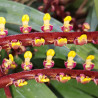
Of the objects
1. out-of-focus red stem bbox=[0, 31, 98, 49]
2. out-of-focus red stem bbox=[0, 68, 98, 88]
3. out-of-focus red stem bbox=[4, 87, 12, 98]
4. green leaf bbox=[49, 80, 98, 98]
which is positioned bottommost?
green leaf bbox=[49, 80, 98, 98]

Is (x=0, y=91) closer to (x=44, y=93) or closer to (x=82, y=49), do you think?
(x=44, y=93)

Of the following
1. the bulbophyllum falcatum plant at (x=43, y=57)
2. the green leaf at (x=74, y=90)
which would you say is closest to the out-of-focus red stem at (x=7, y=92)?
the bulbophyllum falcatum plant at (x=43, y=57)

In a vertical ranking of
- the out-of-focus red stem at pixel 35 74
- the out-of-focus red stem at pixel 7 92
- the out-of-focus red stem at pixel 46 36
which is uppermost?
the out-of-focus red stem at pixel 46 36

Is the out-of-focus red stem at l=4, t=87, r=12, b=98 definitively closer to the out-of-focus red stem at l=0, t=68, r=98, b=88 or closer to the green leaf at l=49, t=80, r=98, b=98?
the out-of-focus red stem at l=0, t=68, r=98, b=88

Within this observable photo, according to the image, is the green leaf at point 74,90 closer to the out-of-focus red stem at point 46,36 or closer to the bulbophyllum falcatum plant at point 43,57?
the bulbophyllum falcatum plant at point 43,57

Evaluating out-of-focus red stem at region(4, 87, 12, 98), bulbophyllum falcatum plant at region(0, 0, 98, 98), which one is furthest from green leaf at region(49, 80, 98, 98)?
out-of-focus red stem at region(4, 87, 12, 98)

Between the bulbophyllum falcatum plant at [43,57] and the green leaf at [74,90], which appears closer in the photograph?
the bulbophyllum falcatum plant at [43,57]

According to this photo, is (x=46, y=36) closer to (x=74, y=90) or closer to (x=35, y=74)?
(x=35, y=74)

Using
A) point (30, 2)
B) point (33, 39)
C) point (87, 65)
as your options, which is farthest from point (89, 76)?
point (30, 2)

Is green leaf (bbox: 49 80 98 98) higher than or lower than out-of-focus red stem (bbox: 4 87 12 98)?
lower

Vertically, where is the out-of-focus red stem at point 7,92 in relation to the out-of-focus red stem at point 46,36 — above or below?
below
